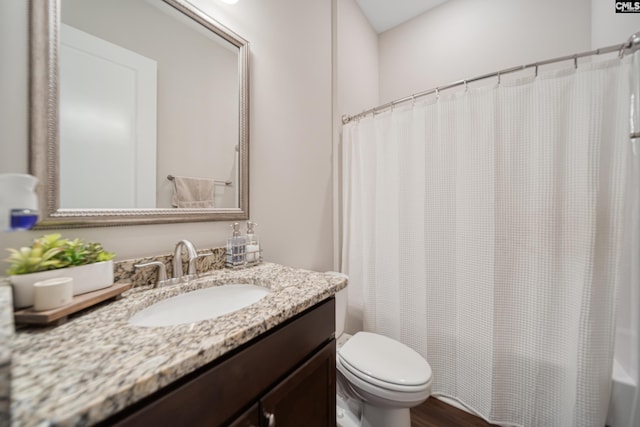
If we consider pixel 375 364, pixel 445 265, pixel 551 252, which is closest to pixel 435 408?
pixel 375 364

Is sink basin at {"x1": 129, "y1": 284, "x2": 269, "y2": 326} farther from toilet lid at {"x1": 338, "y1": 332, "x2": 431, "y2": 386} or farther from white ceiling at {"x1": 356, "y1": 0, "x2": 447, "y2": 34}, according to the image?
white ceiling at {"x1": 356, "y1": 0, "x2": 447, "y2": 34}

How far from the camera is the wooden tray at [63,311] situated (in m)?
0.47

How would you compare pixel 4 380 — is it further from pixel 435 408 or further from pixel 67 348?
pixel 435 408

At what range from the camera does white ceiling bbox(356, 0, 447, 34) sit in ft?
6.34

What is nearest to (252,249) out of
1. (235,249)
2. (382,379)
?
(235,249)

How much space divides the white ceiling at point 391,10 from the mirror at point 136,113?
153 cm

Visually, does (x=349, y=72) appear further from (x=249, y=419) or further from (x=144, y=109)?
(x=249, y=419)

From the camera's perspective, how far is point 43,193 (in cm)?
62

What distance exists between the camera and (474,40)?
1832 millimetres

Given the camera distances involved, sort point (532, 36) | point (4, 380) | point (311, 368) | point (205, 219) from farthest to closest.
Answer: point (532, 36), point (205, 219), point (311, 368), point (4, 380)

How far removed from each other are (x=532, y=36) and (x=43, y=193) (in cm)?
275

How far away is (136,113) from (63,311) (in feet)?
2.16

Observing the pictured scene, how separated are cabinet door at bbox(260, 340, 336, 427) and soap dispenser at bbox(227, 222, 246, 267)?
0.51 m

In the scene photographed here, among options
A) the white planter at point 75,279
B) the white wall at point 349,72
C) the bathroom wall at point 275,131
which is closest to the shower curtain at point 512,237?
the white wall at point 349,72
